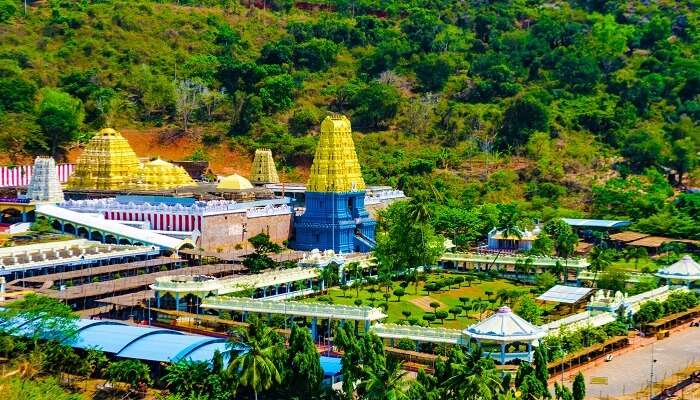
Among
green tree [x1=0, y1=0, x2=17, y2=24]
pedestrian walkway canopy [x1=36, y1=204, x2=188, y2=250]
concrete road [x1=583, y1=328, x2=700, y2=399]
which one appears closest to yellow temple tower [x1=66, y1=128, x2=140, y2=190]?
pedestrian walkway canopy [x1=36, y1=204, x2=188, y2=250]

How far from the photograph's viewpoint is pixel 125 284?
206 ft

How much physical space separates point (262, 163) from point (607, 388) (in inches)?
1898

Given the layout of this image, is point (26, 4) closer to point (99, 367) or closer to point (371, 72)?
point (371, 72)

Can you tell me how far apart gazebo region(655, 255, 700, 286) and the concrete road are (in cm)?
808

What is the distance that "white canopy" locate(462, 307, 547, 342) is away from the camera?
170 ft

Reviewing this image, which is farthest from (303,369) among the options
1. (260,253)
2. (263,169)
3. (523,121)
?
(523,121)

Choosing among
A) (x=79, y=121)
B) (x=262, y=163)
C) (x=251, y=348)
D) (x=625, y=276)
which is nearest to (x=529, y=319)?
(x=625, y=276)

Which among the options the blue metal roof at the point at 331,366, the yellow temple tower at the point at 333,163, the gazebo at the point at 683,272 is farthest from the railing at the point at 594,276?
the blue metal roof at the point at 331,366

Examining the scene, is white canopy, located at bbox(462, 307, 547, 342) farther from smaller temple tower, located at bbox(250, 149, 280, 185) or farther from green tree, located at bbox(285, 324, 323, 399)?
smaller temple tower, located at bbox(250, 149, 280, 185)

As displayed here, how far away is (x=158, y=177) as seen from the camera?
86250 mm

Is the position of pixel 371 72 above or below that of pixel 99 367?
above

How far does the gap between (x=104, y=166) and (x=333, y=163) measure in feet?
56.2

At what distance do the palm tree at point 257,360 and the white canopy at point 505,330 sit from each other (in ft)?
33.6

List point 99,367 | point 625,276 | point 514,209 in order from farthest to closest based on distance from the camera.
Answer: point 514,209 < point 625,276 < point 99,367
